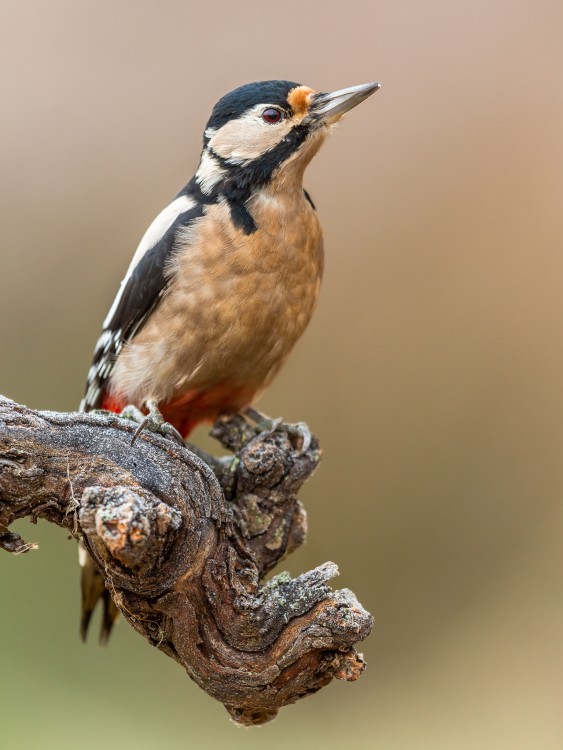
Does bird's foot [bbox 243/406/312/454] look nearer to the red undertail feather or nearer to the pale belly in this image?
the red undertail feather

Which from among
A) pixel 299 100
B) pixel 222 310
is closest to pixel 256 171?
pixel 299 100

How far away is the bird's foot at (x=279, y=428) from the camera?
2973 mm

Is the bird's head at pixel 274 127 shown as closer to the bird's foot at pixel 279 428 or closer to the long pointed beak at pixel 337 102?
the long pointed beak at pixel 337 102

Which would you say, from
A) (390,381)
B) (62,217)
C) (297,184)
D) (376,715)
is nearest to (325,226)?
(390,381)

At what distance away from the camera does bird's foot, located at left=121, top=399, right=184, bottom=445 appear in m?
2.76

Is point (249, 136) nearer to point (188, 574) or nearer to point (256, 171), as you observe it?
point (256, 171)

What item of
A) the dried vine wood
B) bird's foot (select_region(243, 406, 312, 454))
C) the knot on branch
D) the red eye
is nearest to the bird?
the red eye

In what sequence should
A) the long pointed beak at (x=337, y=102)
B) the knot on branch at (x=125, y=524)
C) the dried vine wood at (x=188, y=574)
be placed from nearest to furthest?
the knot on branch at (x=125, y=524) → the dried vine wood at (x=188, y=574) → the long pointed beak at (x=337, y=102)

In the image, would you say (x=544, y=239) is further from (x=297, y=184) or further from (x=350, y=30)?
(x=297, y=184)

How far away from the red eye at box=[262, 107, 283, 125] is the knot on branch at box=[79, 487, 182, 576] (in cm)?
141

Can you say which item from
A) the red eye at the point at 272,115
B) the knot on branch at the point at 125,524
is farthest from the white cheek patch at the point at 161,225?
the knot on branch at the point at 125,524

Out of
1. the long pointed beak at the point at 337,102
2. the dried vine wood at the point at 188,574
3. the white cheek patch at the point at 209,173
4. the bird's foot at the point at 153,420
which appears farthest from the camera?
the white cheek patch at the point at 209,173

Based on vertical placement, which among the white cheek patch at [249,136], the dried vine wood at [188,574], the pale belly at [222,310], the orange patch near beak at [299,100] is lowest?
the dried vine wood at [188,574]

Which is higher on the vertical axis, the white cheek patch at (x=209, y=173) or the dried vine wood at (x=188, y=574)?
the white cheek patch at (x=209, y=173)
